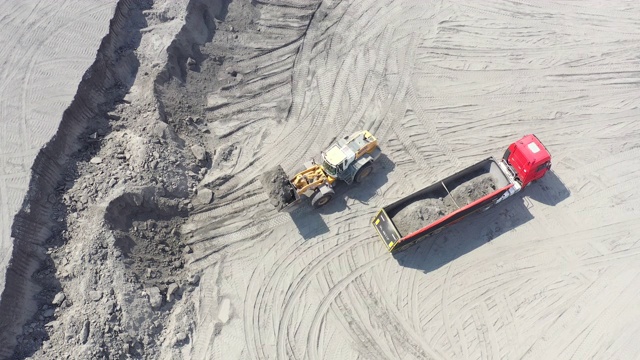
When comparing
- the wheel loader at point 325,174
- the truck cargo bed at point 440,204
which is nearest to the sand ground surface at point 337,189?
the wheel loader at point 325,174

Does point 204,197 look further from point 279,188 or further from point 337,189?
point 337,189

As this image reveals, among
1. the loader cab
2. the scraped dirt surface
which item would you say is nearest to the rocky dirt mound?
the loader cab

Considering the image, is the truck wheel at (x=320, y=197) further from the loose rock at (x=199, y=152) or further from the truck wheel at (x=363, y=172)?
the loose rock at (x=199, y=152)

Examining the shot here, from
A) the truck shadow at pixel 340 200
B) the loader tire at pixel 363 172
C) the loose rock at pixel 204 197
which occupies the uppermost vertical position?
the loose rock at pixel 204 197

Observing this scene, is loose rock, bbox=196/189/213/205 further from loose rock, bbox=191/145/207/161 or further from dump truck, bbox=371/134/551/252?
dump truck, bbox=371/134/551/252

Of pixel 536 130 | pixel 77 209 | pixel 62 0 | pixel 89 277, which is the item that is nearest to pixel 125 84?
pixel 62 0

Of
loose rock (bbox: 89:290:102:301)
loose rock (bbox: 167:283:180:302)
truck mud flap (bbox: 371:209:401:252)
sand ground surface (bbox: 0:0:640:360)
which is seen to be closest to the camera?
loose rock (bbox: 89:290:102:301)
